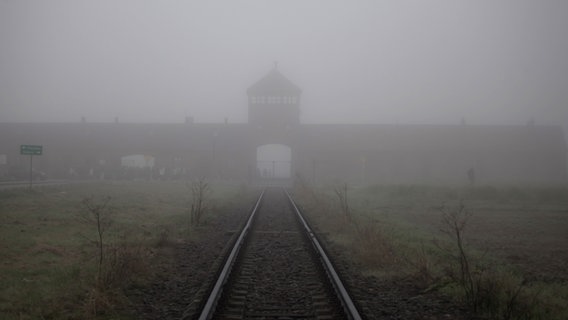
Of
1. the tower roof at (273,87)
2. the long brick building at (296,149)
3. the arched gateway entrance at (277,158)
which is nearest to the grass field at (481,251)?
the long brick building at (296,149)

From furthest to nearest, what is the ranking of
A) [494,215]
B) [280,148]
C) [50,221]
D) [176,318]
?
[280,148]
[494,215]
[50,221]
[176,318]

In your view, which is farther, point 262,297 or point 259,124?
point 259,124

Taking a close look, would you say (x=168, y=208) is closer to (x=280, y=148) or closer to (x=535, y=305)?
(x=535, y=305)

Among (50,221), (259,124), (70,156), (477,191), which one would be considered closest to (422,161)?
(259,124)

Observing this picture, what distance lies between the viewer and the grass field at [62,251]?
593 cm

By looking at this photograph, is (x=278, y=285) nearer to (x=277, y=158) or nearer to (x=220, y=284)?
(x=220, y=284)

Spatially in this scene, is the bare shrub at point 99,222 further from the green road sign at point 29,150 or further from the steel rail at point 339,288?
the green road sign at point 29,150

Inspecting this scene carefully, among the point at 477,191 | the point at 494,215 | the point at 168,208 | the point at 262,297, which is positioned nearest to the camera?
the point at 262,297

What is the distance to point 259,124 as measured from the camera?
54812 millimetres

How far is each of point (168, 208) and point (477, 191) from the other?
17.1 metres

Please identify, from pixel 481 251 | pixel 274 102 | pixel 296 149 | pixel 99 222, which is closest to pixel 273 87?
pixel 274 102

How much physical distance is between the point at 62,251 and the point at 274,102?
4658 centimetres

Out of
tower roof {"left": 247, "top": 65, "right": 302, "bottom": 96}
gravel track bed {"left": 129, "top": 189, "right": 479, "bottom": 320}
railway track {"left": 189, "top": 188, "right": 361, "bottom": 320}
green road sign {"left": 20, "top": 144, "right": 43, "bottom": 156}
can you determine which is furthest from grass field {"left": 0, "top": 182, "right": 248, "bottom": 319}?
tower roof {"left": 247, "top": 65, "right": 302, "bottom": 96}

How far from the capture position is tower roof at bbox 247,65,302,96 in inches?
2184
